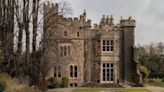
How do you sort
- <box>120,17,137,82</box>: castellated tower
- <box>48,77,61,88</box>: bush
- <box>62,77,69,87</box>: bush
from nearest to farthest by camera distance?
<box>48,77,61,88</box>: bush, <box>62,77,69,87</box>: bush, <box>120,17,137,82</box>: castellated tower

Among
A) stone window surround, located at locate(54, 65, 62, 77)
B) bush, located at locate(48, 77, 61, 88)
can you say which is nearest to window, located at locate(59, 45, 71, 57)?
stone window surround, located at locate(54, 65, 62, 77)

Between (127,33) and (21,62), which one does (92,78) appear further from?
(21,62)

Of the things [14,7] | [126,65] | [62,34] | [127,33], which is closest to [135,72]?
[126,65]

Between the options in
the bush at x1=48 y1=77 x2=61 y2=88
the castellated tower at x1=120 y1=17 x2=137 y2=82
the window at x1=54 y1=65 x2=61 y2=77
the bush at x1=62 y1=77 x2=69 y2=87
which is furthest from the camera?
the castellated tower at x1=120 y1=17 x2=137 y2=82

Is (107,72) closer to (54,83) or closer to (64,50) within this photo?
(64,50)

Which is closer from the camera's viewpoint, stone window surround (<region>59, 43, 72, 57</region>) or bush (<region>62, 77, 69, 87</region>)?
bush (<region>62, 77, 69, 87</region>)

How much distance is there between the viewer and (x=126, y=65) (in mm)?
52781

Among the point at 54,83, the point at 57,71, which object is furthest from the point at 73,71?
the point at 54,83

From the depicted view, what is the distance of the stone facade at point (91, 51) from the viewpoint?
51.5 metres

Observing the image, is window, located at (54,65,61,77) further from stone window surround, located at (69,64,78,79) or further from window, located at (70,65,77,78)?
window, located at (70,65,77,78)

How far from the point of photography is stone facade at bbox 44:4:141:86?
169 feet

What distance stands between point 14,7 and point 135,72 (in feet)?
74.2

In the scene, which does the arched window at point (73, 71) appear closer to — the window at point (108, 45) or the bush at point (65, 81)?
the bush at point (65, 81)

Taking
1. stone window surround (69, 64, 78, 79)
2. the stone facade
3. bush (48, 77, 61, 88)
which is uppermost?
the stone facade
